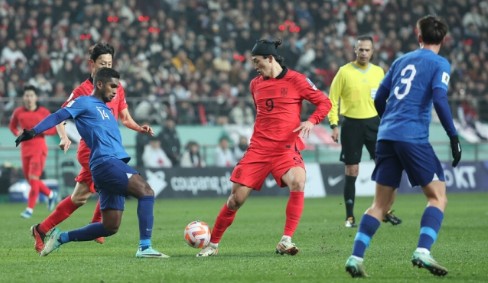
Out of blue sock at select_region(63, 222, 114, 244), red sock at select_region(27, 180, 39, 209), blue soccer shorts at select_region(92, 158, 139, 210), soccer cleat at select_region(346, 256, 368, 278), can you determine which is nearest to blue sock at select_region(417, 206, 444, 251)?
soccer cleat at select_region(346, 256, 368, 278)

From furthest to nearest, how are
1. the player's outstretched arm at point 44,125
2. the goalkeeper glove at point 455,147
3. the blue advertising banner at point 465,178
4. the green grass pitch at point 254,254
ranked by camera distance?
the blue advertising banner at point 465,178 → the player's outstretched arm at point 44,125 → the green grass pitch at point 254,254 → the goalkeeper glove at point 455,147

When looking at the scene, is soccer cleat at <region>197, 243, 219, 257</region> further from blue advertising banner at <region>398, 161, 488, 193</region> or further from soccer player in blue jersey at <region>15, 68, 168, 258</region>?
blue advertising banner at <region>398, 161, 488, 193</region>

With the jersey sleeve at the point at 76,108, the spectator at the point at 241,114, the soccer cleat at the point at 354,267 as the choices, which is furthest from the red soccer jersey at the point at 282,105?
the spectator at the point at 241,114

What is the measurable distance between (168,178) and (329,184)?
4.12 m

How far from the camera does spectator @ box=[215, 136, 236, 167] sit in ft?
89.0

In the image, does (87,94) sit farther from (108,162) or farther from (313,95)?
(313,95)

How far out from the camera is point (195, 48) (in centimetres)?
2975

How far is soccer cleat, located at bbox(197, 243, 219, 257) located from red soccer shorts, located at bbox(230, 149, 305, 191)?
2.43ft

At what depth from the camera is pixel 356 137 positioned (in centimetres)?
1565

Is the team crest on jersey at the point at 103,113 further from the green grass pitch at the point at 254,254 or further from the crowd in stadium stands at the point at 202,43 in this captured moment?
the crowd in stadium stands at the point at 202,43

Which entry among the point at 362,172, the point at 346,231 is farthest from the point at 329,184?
the point at 346,231

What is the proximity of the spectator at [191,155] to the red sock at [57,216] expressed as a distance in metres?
14.7

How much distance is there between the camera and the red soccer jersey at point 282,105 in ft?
37.5

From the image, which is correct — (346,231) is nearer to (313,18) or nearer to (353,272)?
(353,272)
